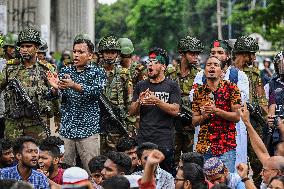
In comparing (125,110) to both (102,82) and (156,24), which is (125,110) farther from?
(156,24)

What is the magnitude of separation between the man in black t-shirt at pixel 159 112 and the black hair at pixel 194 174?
2061 mm

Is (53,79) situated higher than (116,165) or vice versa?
(53,79)

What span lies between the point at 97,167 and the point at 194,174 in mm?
1471

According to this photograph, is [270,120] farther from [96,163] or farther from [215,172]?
[96,163]

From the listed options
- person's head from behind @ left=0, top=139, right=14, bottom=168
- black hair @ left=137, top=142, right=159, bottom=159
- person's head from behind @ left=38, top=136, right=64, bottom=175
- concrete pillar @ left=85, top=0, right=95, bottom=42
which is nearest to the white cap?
black hair @ left=137, top=142, right=159, bottom=159

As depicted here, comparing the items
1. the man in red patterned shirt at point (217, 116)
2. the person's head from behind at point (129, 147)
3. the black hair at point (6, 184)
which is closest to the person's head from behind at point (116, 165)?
the man in red patterned shirt at point (217, 116)

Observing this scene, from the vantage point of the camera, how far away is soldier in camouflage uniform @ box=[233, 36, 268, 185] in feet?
42.0

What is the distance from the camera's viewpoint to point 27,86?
12.2 m

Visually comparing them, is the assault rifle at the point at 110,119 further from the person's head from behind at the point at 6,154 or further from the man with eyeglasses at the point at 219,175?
the man with eyeglasses at the point at 219,175

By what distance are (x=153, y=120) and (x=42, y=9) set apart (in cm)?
1705

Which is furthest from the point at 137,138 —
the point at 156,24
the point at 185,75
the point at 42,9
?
the point at 156,24

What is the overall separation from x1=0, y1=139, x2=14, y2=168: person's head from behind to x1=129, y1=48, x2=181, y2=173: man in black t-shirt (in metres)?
1.56

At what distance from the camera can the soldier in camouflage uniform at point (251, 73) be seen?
1280cm

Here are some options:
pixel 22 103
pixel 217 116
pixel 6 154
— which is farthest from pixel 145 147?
pixel 22 103
